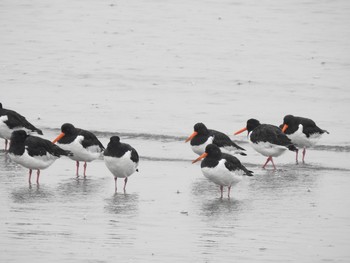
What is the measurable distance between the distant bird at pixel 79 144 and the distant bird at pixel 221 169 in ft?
6.84

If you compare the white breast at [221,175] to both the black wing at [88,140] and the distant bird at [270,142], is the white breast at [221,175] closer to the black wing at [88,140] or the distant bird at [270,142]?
the distant bird at [270,142]

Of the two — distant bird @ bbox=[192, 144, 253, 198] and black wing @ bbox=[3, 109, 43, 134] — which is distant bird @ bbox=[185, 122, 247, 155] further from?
black wing @ bbox=[3, 109, 43, 134]

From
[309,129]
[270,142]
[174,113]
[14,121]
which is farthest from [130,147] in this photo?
[174,113]

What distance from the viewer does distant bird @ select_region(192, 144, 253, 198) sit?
1262cm

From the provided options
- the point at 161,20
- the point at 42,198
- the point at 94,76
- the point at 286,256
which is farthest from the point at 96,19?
the point at 286,256

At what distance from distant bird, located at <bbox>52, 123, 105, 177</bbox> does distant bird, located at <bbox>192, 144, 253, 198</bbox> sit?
2.08m

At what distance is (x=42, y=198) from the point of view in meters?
12.1

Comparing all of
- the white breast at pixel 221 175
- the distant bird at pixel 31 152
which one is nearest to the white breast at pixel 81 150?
the distant bird at pixel 31 152

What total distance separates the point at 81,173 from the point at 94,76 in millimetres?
9176

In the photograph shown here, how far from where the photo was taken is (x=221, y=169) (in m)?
12.6

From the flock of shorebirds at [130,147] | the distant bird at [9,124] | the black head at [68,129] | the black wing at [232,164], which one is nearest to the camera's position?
the black wing at [232,164]

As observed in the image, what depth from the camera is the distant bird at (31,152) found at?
1308 centimetres

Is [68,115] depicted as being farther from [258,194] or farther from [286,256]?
[286,256]

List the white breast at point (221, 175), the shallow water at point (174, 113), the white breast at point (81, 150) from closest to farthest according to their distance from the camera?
1. the shallow water at point (174, 113)
2. the white breast at point (221, 175)
3. the white breast at point (81, 150)
